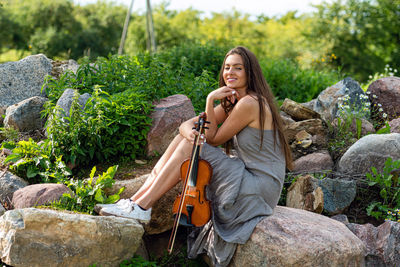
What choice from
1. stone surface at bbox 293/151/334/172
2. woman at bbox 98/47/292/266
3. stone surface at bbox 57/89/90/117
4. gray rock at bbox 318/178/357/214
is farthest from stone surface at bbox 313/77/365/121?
stone surface at bbox 57/89/90/117

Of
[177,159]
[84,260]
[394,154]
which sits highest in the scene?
[177,159]

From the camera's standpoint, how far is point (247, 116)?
3.38 m

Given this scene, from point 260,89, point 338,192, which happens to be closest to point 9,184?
point 260,89

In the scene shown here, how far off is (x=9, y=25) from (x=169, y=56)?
14733mm

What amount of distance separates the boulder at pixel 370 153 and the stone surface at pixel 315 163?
0.21 meters

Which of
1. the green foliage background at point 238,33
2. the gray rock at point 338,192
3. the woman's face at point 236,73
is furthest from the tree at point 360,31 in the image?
the woman's face at point 236,73

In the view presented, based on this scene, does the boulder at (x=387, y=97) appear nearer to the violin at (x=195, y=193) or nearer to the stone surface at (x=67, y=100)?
the violin at (x=195, y=193)

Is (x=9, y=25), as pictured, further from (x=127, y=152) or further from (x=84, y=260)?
(x=84, y=260)

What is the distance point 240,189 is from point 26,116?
2898 mm

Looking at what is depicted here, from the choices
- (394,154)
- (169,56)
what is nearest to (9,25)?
(169,56)

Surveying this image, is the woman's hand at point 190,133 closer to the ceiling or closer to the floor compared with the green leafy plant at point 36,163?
closer to the ceiling

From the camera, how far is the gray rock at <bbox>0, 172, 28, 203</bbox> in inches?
155

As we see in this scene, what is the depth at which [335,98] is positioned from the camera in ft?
19.0

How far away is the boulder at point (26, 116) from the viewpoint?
16.1 feet
